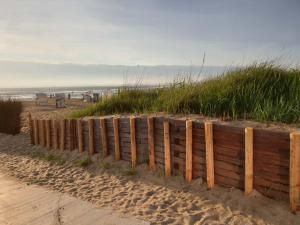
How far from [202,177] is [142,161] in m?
1.76

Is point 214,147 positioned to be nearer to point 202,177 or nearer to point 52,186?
point 202,177

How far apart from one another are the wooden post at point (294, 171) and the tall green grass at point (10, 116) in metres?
12.5

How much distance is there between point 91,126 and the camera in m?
8.98

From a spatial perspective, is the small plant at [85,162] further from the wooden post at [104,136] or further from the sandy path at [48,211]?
the sandy path at [48,211]

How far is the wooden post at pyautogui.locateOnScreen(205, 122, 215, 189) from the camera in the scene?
231 inches

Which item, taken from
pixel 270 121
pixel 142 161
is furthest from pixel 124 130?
pixel 270 121

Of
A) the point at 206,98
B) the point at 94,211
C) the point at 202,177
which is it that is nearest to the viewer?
the point at 94,211

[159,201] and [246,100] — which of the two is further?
[246,100]

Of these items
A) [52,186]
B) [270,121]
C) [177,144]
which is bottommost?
[52,186]

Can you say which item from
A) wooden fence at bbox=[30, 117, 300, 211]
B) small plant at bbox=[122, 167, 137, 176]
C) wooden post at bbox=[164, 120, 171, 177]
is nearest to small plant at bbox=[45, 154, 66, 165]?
wooden fence at bbox=[30, 117, 300, 211]

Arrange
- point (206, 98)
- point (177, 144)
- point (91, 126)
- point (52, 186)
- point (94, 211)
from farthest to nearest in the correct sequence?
point (91, 126), point (206, 98), point (52, 186), point (177, 144), point (94, 211)

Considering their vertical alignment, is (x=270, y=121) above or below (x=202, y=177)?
above

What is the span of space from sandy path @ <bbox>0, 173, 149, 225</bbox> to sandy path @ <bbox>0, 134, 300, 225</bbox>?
0.28 meters

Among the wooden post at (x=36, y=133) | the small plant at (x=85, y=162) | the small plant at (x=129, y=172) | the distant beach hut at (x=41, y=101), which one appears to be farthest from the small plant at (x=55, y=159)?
the distant beach hut at (x=41, y=101)
